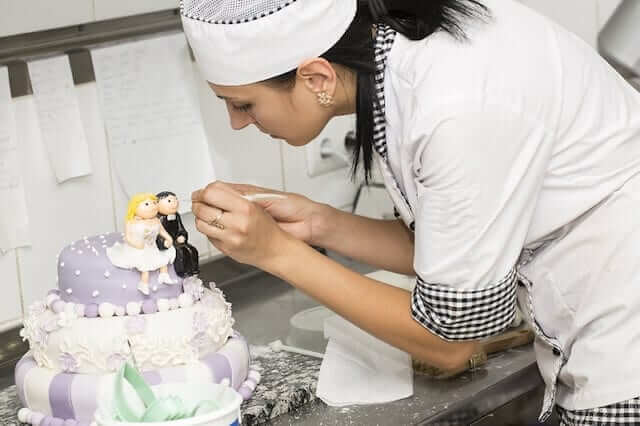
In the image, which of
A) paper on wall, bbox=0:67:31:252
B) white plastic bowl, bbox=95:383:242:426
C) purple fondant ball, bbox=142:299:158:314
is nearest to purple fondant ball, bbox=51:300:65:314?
purple fondant ball, bbox=142:299:158:314

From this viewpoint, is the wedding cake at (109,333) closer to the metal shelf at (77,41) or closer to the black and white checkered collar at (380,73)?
the black and white checkered collar at (380,73)

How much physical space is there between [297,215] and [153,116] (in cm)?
39

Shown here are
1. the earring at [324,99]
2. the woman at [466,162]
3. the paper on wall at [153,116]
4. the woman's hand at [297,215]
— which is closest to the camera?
the woman at [466,162]

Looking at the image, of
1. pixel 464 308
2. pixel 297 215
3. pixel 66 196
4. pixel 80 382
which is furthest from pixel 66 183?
pixel 464 308

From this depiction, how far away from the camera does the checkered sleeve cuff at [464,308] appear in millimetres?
1217

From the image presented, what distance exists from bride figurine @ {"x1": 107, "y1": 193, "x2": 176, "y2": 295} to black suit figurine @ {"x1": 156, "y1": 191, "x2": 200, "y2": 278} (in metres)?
0.01

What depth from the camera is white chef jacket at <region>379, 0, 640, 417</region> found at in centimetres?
115

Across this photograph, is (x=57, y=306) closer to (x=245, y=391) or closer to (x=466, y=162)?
(x=245, y=391)

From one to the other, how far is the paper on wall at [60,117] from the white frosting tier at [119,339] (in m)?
0.42

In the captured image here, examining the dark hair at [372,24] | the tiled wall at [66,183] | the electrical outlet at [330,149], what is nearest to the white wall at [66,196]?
the tiled wall at [66,183]

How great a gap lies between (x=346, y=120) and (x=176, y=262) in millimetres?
894

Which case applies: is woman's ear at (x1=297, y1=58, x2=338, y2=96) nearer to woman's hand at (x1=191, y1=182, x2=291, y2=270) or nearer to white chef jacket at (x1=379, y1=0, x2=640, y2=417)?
white chef jacket at (x1=379, y1=0, x2=640, y2=417)

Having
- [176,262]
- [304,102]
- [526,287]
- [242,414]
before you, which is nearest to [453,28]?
[304,102]

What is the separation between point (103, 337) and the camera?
126 centimetres
